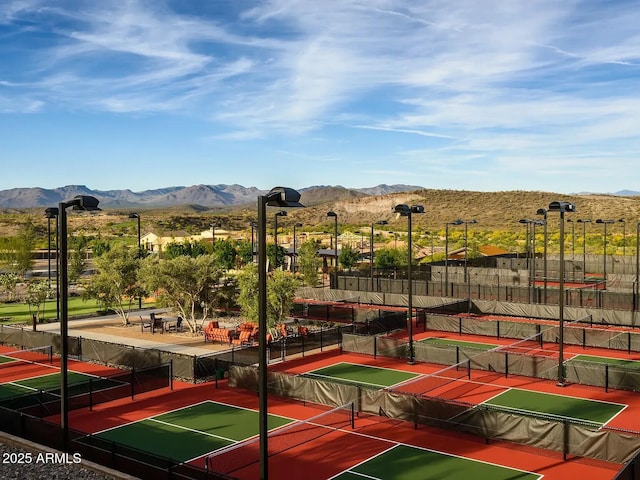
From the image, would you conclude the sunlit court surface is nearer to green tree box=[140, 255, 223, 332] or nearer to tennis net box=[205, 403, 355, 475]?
tennis net box=[205, 403, 355, 475]

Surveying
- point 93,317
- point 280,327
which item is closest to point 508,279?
point 280,327

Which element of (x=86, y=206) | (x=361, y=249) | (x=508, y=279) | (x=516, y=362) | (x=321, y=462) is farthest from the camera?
(x=361, y=249)

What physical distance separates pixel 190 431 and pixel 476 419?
9.62m

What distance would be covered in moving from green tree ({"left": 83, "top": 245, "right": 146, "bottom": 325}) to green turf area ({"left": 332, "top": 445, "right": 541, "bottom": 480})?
2798 cm

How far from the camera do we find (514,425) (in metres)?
19.9

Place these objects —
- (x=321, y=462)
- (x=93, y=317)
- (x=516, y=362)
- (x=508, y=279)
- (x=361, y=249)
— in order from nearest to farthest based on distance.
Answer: (x=321, y=462) < (x=516, y=362) < (x=93, y=317) < (x=508, y=279) < (x=361, y=249)

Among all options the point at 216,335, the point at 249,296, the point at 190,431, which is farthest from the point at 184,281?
the point at 190,431

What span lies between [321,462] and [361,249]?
89.2 meters

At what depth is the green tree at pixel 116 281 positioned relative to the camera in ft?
143

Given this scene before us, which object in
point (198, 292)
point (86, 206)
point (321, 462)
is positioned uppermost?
point (86, 206)

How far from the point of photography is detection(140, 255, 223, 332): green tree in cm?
3900

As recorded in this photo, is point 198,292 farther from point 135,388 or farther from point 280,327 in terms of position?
point 135,388

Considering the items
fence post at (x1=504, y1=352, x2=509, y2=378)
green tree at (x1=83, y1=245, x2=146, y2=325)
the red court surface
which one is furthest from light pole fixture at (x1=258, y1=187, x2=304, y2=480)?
green tree at (x1=83, y1=245, x2=146, y2=325)

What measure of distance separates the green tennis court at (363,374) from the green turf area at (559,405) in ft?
16.7
